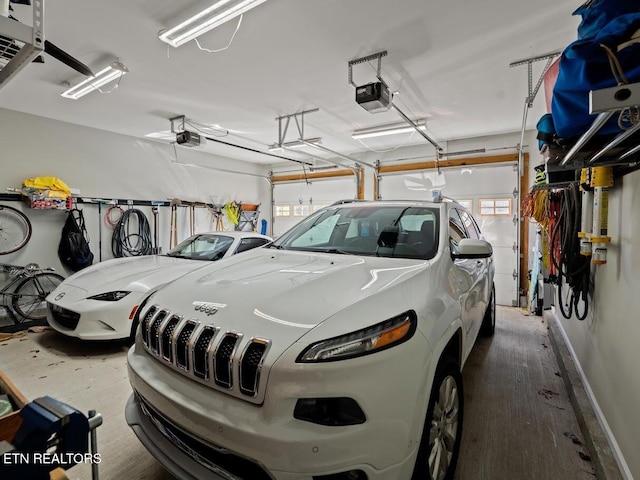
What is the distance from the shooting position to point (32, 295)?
4.66m

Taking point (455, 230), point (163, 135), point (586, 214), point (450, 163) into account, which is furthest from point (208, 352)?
point (450, 163)

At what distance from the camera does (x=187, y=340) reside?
1400 mm

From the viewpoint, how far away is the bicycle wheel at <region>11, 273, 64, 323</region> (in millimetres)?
4512

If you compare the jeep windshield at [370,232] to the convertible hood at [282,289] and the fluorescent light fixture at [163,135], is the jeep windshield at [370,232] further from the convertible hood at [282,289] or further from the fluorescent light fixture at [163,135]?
the fluorescent light fixture at [163,135]

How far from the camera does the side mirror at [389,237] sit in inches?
84.4

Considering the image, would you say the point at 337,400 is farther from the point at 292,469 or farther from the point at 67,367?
the point at 67,367


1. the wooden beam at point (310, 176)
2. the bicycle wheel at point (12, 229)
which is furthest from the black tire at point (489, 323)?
the bicycle wheel at point (12, 229)

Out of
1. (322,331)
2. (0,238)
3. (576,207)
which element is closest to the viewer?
(322,331)

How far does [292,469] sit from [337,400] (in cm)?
26

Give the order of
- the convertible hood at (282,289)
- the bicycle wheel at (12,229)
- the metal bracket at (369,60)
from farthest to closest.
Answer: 1. the bicycle wheel at (12,229)
2. the metal bracket at (369,60)
3. the convertible hood at (282,289)

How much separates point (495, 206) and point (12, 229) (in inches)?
331

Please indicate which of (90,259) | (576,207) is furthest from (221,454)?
(90,259)

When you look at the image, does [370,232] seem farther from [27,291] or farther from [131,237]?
[131,237]

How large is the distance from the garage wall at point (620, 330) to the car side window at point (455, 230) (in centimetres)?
88
